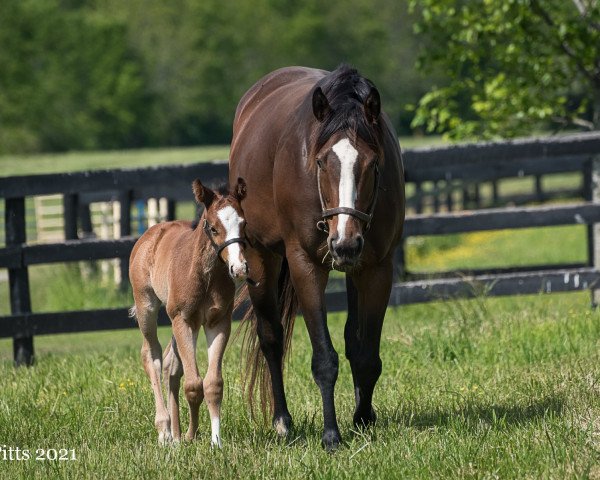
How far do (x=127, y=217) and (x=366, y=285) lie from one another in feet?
22.8

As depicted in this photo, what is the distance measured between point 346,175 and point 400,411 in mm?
1702

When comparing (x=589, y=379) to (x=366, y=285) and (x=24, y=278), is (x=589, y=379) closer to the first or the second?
(x=366, y=285)

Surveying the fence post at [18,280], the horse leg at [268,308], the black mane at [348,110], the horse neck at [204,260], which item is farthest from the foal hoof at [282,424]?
the fence post at [18,280]

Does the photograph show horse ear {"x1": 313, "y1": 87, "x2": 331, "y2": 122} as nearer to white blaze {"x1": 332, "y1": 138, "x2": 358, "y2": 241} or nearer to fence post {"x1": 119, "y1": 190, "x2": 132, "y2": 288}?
white blaze {"x1": 332, "y1": 138, "x2": 358, "y2": 241}

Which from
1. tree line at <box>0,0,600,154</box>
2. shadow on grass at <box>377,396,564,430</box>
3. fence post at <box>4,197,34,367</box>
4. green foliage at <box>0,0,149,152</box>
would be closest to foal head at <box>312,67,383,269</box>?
shadow on grass at <box>377,396,564,430</box>

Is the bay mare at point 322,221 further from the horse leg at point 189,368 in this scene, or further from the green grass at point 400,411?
the horse leg at point 189,368

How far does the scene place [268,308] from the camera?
6.47 metres

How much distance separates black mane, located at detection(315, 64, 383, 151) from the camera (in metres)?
5.35

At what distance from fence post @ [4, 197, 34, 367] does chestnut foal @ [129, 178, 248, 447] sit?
305 centimetres

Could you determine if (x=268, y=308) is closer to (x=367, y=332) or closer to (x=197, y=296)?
(x=197, y=296)

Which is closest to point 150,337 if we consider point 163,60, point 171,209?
point 171,209

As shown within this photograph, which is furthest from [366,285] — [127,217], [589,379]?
[127,217]

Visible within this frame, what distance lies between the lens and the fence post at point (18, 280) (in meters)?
9.26

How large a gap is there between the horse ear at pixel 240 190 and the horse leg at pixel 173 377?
3.41ft
